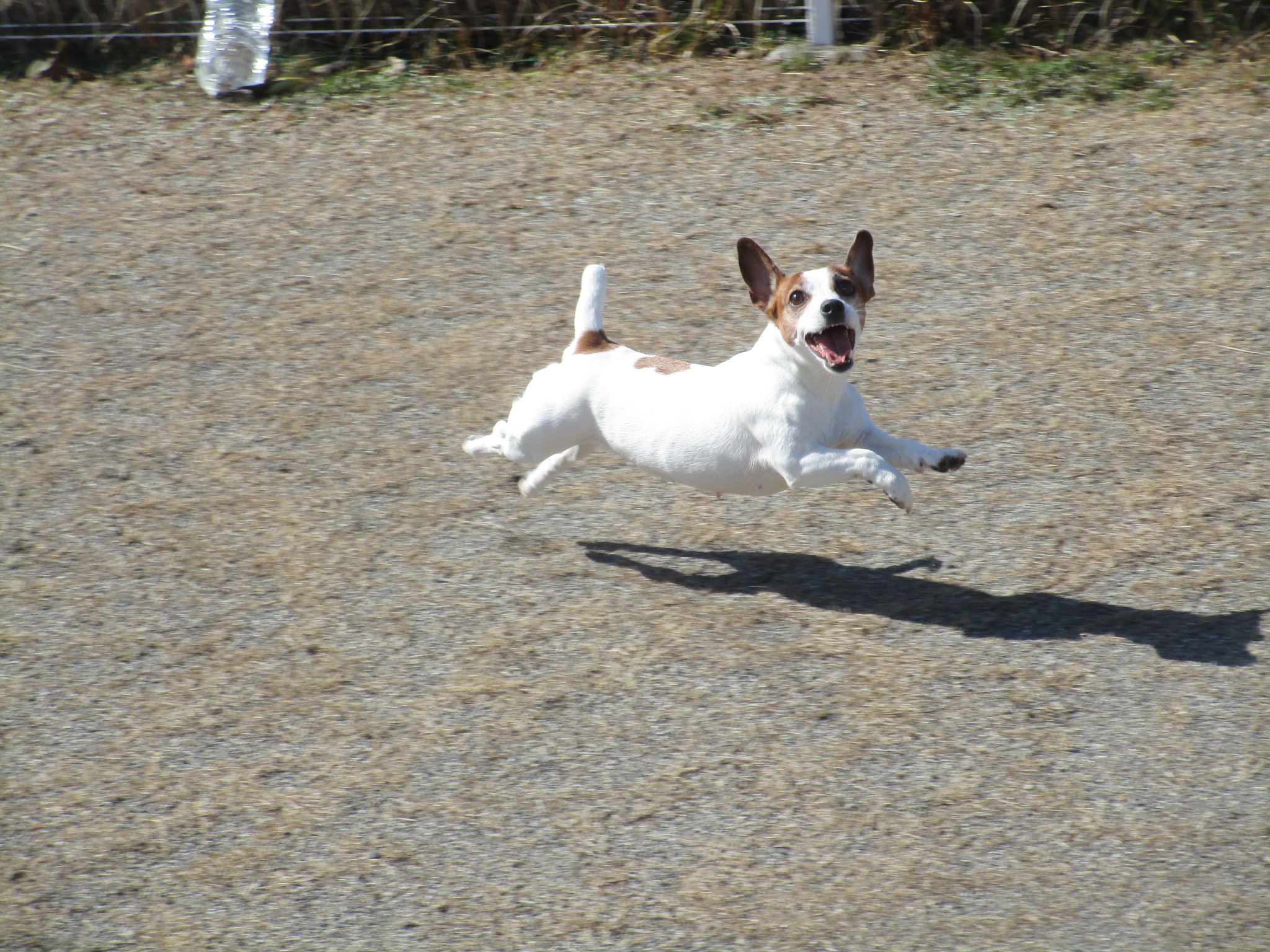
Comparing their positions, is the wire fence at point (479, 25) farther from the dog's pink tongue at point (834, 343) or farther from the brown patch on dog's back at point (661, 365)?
the dog's pink tongue at point (834, 343)

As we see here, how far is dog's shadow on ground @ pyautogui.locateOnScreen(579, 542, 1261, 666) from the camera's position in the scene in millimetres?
3994

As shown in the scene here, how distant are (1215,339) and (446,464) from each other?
3.22 metres

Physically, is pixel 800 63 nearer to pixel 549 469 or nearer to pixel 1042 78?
pixel 1042 78

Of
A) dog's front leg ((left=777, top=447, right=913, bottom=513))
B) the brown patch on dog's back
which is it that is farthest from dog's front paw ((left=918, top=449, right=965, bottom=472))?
the brown patch on dog's back

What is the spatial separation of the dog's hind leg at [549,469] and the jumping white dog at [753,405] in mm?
→ 222

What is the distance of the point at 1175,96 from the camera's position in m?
6.98

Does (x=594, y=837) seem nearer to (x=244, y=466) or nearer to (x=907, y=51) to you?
(x=244, y=466)

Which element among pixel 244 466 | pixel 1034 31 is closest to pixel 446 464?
pixel 244 466

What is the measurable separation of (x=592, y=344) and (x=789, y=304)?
31.4 inches

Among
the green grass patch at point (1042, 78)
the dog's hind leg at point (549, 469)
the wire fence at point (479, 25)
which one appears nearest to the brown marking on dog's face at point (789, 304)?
the dog's hind leg at point (549, 469)

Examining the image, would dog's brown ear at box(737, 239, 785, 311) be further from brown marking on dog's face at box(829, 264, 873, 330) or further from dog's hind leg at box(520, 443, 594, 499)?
dog's hind leg at box(520, 443, 594, 499)

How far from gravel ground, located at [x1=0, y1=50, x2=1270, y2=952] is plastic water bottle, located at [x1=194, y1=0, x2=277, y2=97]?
51 centimetres

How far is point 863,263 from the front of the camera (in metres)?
3.79

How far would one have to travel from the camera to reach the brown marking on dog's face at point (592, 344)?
165 inches
